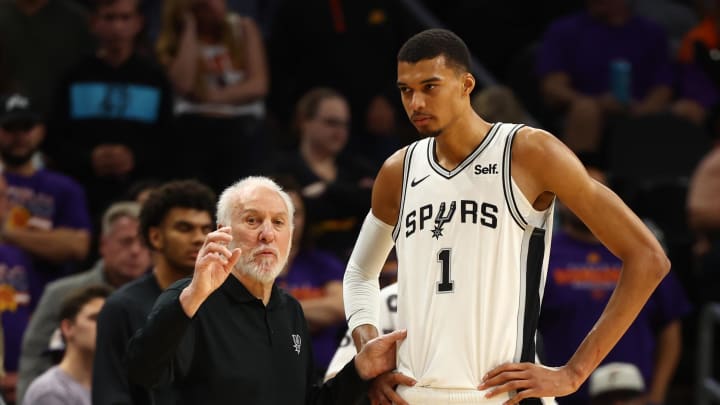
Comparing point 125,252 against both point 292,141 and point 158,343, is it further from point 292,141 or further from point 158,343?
point 158,343

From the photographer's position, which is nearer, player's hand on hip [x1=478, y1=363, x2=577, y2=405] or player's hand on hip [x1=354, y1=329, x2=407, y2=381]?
player's hand on hip [x1=478, y1=363, x2=577, y2=405]

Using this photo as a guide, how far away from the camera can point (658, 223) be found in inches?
389

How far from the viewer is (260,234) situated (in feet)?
16.6

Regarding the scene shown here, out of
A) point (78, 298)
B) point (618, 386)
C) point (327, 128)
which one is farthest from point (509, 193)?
point (327, 128)

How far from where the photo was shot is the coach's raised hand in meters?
4.57

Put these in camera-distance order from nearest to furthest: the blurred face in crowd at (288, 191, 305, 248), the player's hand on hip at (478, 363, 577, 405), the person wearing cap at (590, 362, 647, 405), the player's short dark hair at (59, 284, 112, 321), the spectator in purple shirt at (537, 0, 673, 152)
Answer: the player's hand on hip at (478, 363, 577, 405) < the player's short dark hair at (59, 284, 112, 321) < the person wearing cap at (590, 362, 647, 405) < the blurred face in crowd at (288, 191, 305, 248) < the spectator in purple shirt at (537, 0, 673, 152)

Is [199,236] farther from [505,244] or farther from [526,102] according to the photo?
[526,102]

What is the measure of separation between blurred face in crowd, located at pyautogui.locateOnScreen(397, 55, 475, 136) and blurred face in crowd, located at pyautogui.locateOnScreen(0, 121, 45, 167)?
14.9ft

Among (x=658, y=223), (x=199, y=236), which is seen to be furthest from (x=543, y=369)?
(x=658, y=223)

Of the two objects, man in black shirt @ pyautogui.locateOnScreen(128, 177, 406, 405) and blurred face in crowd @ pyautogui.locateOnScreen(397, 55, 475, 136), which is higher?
blurred face in crowd @ pyautogui.locateOnScreen(397, 55, 475, 136)

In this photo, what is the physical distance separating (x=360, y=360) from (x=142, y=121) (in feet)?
15.5

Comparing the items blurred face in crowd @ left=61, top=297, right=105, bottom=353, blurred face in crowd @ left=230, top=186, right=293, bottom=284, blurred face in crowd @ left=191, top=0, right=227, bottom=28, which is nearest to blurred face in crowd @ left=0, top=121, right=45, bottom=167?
blurred face in crowd @ left=191, top=0, right=227, bottom=28

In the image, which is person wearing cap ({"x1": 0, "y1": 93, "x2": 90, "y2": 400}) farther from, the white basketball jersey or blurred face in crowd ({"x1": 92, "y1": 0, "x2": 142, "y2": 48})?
the white basketball jersey

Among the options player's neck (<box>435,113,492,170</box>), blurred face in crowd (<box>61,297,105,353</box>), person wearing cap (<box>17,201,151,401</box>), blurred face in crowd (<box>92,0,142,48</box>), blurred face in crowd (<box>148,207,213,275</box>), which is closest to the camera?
player's neck (<box>435,113,492,170</box>)
